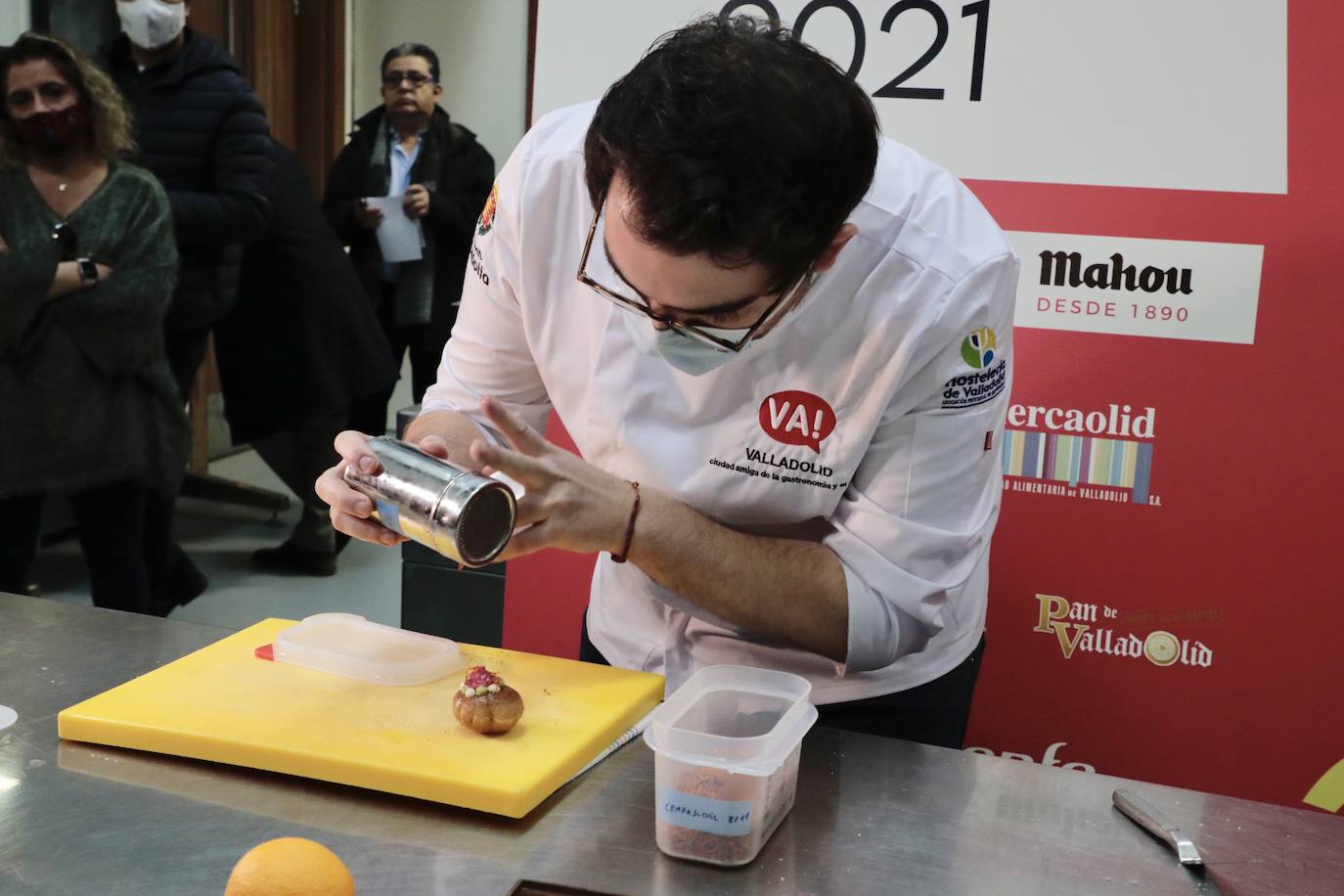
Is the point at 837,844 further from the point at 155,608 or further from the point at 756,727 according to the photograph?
the point at 155,608

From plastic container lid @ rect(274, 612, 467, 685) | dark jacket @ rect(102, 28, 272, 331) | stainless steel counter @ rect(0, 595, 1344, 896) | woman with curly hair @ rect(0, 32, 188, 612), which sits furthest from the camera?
dark jacket @ rect(102, 28, 272, 331)

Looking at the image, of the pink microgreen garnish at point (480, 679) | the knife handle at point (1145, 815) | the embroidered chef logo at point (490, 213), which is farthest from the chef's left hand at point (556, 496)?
the knife handle at point (1145, 815)

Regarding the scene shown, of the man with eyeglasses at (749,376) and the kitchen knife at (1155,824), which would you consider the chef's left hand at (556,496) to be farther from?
the kitchen knife at (1155,824)

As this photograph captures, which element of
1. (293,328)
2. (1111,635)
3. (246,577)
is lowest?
(246,577)

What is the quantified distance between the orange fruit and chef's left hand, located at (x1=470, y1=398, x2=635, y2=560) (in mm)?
373

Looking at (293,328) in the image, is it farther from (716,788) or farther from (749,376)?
(716,788)

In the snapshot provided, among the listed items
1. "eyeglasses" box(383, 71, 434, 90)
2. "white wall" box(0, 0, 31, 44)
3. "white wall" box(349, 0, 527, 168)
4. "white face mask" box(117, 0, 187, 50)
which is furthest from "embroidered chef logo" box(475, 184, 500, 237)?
"white wall" box(349, 0, 527, 168)

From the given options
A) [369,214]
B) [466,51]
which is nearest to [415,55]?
[369,214]

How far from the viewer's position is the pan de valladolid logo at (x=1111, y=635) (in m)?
2.02

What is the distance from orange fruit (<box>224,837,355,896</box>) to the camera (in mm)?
855

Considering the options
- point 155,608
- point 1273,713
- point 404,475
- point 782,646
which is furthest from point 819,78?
point 155,608

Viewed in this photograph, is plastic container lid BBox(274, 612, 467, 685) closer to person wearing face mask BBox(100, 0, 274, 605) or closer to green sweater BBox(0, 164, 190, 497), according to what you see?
green sweater BBox(0, 164, 190, 497)

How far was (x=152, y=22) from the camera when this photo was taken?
325cm

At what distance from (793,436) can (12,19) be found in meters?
3.40
